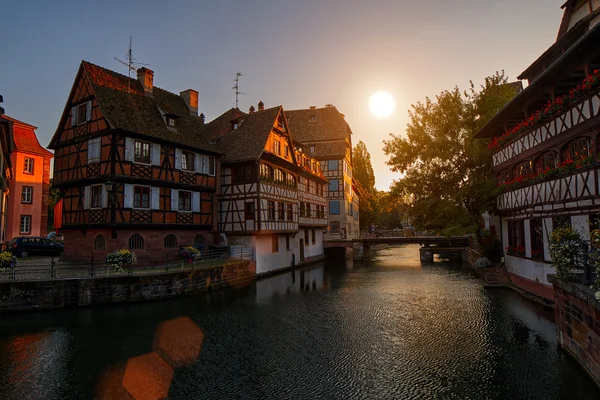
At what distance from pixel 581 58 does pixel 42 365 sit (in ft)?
68.8

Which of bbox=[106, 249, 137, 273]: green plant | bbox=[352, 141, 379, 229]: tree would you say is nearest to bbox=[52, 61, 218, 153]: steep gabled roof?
bbox=[106, 249, 137, 273]: green plant

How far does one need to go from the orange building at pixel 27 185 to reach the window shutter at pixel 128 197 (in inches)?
807

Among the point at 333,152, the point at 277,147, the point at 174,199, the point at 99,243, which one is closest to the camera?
the point at 99,243

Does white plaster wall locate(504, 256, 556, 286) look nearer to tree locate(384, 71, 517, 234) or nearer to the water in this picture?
the water

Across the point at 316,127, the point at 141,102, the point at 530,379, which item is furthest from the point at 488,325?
the point at 316,127

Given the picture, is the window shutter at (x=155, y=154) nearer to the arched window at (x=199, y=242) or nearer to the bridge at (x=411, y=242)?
the arched window at (x=199, y=242)

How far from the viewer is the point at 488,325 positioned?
1523 centimetres

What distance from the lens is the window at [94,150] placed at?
23812 mm

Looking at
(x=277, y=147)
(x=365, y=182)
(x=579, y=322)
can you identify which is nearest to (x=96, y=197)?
(x=277, y=147)

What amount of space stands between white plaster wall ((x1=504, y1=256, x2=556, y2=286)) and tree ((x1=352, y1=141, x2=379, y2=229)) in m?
42.3

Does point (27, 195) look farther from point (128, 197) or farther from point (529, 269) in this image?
point (529, 269)

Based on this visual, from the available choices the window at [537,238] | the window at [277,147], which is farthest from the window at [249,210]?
the window at [537,238]

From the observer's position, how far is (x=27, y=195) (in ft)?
125

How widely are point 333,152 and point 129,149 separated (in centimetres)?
3298
